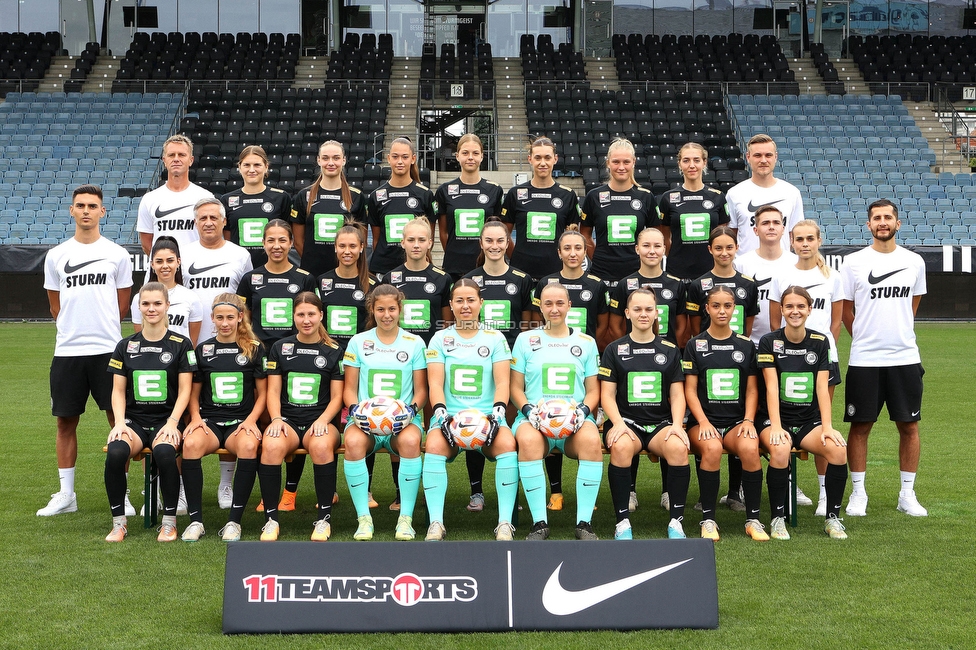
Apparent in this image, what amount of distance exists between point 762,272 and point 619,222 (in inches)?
38.4

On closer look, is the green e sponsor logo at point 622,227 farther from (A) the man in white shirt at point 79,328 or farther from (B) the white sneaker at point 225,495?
(A) the man in white shirt at point 79,328

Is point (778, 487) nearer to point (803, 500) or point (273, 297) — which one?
point (803, 500)

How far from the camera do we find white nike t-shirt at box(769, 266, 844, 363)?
5891 mm

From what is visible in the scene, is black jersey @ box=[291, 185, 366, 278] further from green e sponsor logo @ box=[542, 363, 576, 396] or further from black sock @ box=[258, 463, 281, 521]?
green e sponsor logo @ box=[542, 363, 576, 396]

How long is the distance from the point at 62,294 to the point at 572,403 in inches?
127

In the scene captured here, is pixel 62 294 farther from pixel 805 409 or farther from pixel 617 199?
pixel 805 409

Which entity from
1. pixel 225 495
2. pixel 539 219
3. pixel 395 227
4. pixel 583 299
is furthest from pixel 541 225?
pixel 225 495

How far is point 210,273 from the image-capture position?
240 inches

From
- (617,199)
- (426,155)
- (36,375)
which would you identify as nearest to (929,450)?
(617,199)

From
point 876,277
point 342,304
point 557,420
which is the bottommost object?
point 557,420

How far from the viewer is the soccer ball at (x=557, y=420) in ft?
16.6

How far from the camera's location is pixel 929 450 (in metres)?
7.77

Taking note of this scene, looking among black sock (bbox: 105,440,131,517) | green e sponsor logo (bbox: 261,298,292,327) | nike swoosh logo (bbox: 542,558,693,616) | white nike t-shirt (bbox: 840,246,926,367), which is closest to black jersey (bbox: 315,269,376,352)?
green e sponsor logo (bbox: 261,298,292,327)

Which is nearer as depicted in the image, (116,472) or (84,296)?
(116,472)
